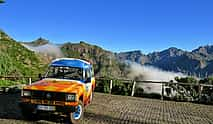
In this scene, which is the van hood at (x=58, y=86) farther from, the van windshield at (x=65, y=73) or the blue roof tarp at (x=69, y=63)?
the blue roof tarp at (x=69, y=63)

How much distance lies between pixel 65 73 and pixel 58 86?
4.97 feet

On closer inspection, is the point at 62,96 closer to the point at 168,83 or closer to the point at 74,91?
the point at 74,91

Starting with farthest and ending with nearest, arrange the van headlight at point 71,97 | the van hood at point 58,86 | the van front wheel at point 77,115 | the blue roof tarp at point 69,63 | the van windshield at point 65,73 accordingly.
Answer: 1. the blue roof tarp at point 69,63
2. the van windshield at point 65,73
3. the van front wheel at point 77,115
4. the van hood at point 58,86
5. the van headlight at point 71,97

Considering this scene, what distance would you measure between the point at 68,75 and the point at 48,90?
1.85m

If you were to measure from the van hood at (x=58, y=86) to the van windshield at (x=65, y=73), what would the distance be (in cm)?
44

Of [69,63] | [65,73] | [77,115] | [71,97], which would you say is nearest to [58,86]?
[71,97]

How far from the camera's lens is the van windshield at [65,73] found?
A: 11.2 metres

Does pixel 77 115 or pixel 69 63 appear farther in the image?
pixel 69 63

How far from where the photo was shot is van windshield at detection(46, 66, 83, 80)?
11218 millimetres

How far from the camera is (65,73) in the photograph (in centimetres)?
1134

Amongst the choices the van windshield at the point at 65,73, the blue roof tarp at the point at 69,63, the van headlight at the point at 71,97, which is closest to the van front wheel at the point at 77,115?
the van headlight at the point at 71,97

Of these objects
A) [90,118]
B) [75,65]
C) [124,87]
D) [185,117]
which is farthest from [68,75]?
[124,87]

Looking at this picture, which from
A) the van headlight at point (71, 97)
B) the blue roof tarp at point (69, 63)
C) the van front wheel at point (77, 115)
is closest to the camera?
the van headlight at point (71, 97)

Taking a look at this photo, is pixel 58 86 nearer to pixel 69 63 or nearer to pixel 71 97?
pixel 71 97
